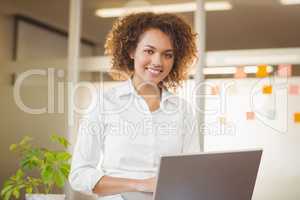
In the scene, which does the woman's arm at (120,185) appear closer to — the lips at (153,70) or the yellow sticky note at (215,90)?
the lips at (153,70)

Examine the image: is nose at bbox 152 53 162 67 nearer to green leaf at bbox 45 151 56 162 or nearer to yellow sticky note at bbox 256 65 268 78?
green leaf at bbox 45 151 56 162

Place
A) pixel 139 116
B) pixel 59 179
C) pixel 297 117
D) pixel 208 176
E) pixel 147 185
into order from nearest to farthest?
pixel 208 176 → pixel 147 185 → pixel 139 116 → pixel 59 179 → pixel 297 117

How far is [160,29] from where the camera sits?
1669mm

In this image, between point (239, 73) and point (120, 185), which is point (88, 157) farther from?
point (239, 73)

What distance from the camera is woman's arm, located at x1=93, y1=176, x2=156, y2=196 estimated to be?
1332 millimetres

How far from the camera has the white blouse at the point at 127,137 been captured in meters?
1.52

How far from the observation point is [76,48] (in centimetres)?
409

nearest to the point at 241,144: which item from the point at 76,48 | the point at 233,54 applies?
Answer: the point at 233,54

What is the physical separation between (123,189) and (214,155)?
38cm

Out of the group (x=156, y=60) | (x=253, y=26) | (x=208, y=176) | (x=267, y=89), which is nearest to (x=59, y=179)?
(x=267, y=89)

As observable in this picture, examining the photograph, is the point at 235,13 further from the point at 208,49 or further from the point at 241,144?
the point at 241,144

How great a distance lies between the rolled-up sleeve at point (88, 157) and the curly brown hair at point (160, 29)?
0.37 metres

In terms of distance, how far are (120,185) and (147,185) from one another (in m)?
0.12

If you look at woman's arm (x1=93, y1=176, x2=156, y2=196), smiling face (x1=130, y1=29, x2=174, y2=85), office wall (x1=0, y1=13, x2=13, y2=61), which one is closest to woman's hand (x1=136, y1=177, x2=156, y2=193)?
woman's arm (x1=93, y1=176, x2=156, y2=196)
